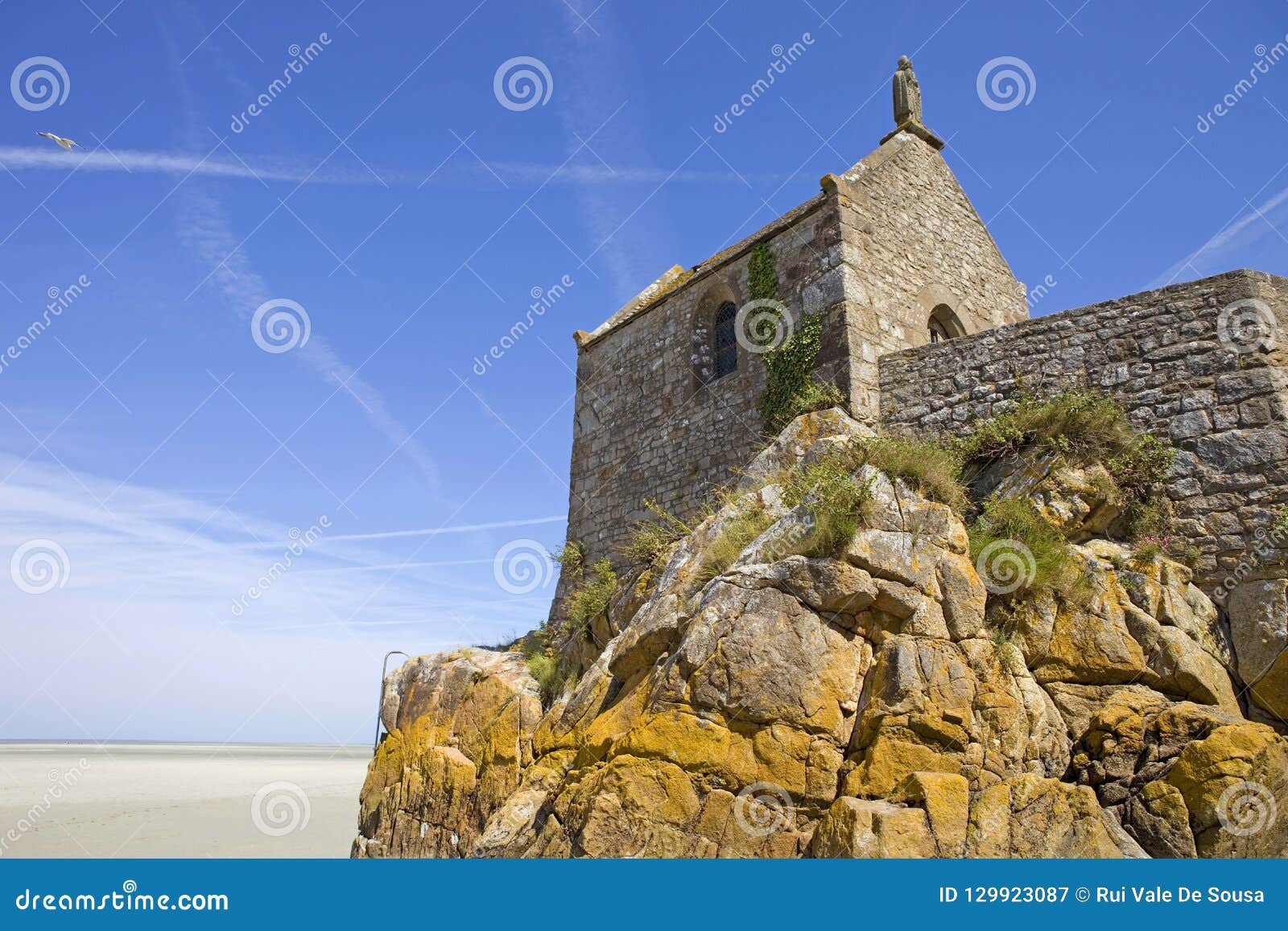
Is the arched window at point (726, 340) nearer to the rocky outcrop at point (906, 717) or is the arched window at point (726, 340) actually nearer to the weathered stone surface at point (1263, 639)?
the rocky outcrop at point (906, 717)

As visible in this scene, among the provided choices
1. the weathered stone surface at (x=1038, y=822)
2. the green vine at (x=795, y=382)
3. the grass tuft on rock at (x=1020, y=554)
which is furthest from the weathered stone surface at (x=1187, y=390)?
the weathered stone surface at (x=1038, y=822)

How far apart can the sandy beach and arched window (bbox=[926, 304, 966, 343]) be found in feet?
50.7

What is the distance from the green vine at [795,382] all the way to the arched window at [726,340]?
1069mm

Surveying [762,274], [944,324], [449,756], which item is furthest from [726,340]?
[449,756]

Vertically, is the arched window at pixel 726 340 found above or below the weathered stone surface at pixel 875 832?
above

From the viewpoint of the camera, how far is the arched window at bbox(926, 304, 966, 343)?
521 inches

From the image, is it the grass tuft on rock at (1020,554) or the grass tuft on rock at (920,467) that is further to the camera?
the grass tuft on rock at (920,467)

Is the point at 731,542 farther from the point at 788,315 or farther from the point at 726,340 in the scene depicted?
the point at 726,340

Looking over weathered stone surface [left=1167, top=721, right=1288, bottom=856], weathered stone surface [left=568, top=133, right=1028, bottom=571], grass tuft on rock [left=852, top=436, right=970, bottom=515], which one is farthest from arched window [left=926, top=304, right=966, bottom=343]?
weathered stone surface [left=1167, top=721, right=1288, bottom=856]

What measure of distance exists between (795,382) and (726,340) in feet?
7.50

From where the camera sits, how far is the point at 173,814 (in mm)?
21984

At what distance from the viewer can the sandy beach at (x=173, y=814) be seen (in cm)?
1669

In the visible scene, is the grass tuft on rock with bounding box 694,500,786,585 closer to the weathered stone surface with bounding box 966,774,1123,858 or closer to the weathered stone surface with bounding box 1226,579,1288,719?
the weathered stone surface with bounding box 966,774,1123,858

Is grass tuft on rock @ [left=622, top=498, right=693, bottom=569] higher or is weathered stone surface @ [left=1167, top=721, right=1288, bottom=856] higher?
grass tuft on rock @ [left=622, top=498, right=693, bottom=569]
